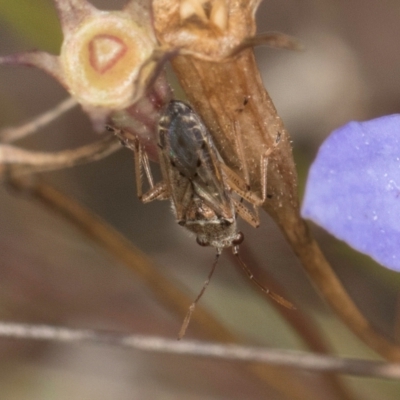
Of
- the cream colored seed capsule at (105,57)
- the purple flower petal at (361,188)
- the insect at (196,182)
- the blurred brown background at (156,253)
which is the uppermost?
the cream colored seed capsule at (105,57)

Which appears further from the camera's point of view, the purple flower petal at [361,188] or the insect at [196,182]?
the insect at [196,182]

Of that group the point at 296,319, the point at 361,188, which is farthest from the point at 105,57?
the point at 296,319

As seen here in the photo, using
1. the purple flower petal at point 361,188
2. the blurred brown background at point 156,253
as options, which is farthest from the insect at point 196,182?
the blurred brown background at point 156,253

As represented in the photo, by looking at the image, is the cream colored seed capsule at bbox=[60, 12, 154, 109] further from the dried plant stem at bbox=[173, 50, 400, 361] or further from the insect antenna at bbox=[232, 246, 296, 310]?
the insect antenna at bbox=[232, 246, 296, 310]

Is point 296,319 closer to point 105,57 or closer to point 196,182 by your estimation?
point 196,182

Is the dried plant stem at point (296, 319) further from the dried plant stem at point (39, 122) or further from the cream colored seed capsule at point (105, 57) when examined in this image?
the cream colored seed capsule at point (105, 57)
